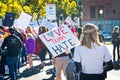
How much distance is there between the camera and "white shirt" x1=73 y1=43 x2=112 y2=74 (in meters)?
6.21

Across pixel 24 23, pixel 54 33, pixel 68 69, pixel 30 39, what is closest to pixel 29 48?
pixel 30 39

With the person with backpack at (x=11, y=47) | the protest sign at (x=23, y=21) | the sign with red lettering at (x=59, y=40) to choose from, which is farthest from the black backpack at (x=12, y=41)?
the protest sign at (x=23, y=21)

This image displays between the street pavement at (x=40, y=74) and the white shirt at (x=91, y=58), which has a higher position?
the white shirt at (x=91, y=58)

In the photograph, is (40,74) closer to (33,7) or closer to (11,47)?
(11,47)

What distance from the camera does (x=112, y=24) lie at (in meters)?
63.8

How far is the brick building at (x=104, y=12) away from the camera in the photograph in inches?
2514

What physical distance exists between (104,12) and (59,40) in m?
56.3

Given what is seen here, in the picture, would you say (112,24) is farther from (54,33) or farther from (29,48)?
(54,33)

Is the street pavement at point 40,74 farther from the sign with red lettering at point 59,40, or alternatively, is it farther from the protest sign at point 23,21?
the sign with red lettering at point 59,40

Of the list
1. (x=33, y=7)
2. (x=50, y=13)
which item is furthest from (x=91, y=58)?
(x=33, y=7)

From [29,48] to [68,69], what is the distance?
8.02m

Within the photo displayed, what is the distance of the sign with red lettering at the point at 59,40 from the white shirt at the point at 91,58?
9.75 ft

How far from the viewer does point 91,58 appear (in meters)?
6.21

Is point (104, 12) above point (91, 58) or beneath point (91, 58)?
beneath
